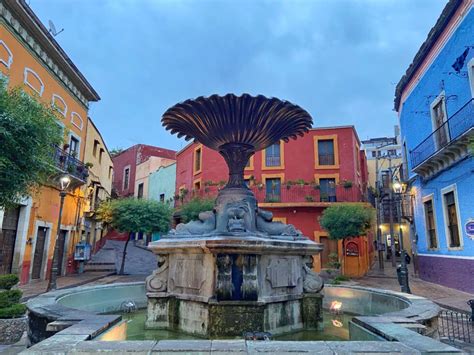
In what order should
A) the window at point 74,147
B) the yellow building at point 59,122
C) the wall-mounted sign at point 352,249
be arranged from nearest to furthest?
the yellow building at point 59,122, the window at point 74,147, the wall-mounted sign at point 352,249

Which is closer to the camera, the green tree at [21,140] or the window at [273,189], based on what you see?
the green tree at [21,140]

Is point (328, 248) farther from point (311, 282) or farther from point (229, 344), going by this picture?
point (229, 344)

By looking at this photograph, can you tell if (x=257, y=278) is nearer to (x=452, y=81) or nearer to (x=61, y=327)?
(x=61, y=327)

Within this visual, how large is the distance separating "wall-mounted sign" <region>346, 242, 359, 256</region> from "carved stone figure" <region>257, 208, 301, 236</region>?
17066 millimetres

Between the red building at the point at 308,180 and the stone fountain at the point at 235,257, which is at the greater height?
the red building at the point at 308,180

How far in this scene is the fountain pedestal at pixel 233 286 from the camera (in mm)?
4867

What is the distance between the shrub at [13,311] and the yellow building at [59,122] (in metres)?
7.10

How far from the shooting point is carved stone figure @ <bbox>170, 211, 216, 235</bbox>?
5.98m

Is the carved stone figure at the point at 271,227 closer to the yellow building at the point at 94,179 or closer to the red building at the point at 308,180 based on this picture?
the red building at the point at 308,180

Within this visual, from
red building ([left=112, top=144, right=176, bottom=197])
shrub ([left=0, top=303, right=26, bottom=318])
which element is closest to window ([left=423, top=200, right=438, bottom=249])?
shrub ([left=0, top=303, right=26, bottom=318])

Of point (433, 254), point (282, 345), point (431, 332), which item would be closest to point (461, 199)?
point (433, 254)

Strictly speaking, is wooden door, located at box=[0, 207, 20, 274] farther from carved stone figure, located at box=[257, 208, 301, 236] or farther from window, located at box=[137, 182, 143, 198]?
window, located at box=[137, 182, 143, 198]

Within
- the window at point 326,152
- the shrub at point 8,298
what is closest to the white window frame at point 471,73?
the window at point 326,152

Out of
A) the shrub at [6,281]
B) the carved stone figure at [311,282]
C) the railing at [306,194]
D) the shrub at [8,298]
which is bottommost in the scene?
the shrub at [8,298]
